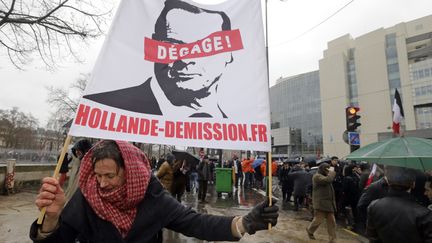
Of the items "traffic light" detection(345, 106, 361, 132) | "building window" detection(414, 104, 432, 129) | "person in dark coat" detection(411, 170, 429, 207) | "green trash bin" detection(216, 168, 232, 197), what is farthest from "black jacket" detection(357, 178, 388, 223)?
"building window" detection(414, 104, 432, 129)

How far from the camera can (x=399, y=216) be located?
278 cm

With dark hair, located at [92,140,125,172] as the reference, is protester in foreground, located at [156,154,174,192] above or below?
below

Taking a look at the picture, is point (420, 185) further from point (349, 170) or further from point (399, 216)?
point (349, 170)

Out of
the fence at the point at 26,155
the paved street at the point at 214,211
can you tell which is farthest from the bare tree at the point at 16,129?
the paved street at the point at 214,211

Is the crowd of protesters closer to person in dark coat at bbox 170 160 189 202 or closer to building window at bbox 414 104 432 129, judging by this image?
person in dark coat at bbox 170 160 189 202

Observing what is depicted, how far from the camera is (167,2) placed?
2494 millimetres

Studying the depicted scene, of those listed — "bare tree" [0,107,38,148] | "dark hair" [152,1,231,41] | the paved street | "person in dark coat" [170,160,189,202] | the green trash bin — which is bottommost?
the paved street

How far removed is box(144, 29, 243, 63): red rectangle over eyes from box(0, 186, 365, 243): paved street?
490cm

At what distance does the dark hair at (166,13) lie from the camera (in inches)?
96.4

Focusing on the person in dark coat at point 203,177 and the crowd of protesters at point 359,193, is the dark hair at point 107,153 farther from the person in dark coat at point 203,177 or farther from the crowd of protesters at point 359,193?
the person in dark coat at point 203,177

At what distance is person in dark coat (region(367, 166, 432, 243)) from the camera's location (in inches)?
105

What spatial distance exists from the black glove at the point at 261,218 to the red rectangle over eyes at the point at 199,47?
1.27 m

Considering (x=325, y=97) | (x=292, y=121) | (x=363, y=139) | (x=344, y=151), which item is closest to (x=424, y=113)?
(x=363, y=139)

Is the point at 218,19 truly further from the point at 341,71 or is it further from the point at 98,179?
the point at 341,71
